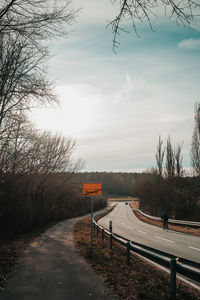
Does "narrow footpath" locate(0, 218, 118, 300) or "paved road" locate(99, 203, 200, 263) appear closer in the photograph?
"narrow footpath" locate(0, 218, 118, 300)

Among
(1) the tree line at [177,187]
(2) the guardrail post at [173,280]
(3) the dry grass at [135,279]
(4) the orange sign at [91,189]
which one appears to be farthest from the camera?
(1) the tree line at [177,187]

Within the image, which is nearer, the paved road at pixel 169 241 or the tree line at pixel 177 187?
the paved road at pixel 169 241

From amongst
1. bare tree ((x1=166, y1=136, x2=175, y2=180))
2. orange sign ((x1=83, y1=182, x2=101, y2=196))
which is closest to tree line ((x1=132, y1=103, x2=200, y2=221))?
bare tree ((x1=166, y1=136, x2=175, y2=180))

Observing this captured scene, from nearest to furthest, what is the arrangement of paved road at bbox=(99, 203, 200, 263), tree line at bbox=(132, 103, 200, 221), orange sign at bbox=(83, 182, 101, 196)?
paved road at bbox=(99, 203, 200, 263) → orange sign at bbox=(83, 182, 101, 196) → tree line at bbox=(132, 103, 200, 221)

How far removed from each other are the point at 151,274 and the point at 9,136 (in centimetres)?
805

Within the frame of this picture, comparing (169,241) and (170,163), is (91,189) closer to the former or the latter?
(169,241)

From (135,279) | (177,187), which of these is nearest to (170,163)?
(177,187)

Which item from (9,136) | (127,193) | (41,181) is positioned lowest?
(127,193)

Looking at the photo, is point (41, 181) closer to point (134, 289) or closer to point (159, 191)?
point (159, 191)

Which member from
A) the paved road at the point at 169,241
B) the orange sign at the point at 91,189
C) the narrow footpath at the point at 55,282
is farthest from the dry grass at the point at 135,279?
the orange sign at the point at 91,189

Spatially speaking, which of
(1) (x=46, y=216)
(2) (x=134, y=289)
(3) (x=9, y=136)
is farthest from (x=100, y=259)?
(1) (x=46, y=216)

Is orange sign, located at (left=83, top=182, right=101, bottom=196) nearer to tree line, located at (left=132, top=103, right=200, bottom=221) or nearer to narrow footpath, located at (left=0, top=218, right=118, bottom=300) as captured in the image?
narrow footpath, located at (left=0, top=218, right=118, bottom=300)

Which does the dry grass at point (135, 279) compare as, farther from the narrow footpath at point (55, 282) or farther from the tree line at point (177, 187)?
the tree line at point (177, 187)

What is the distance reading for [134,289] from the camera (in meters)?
5.73
